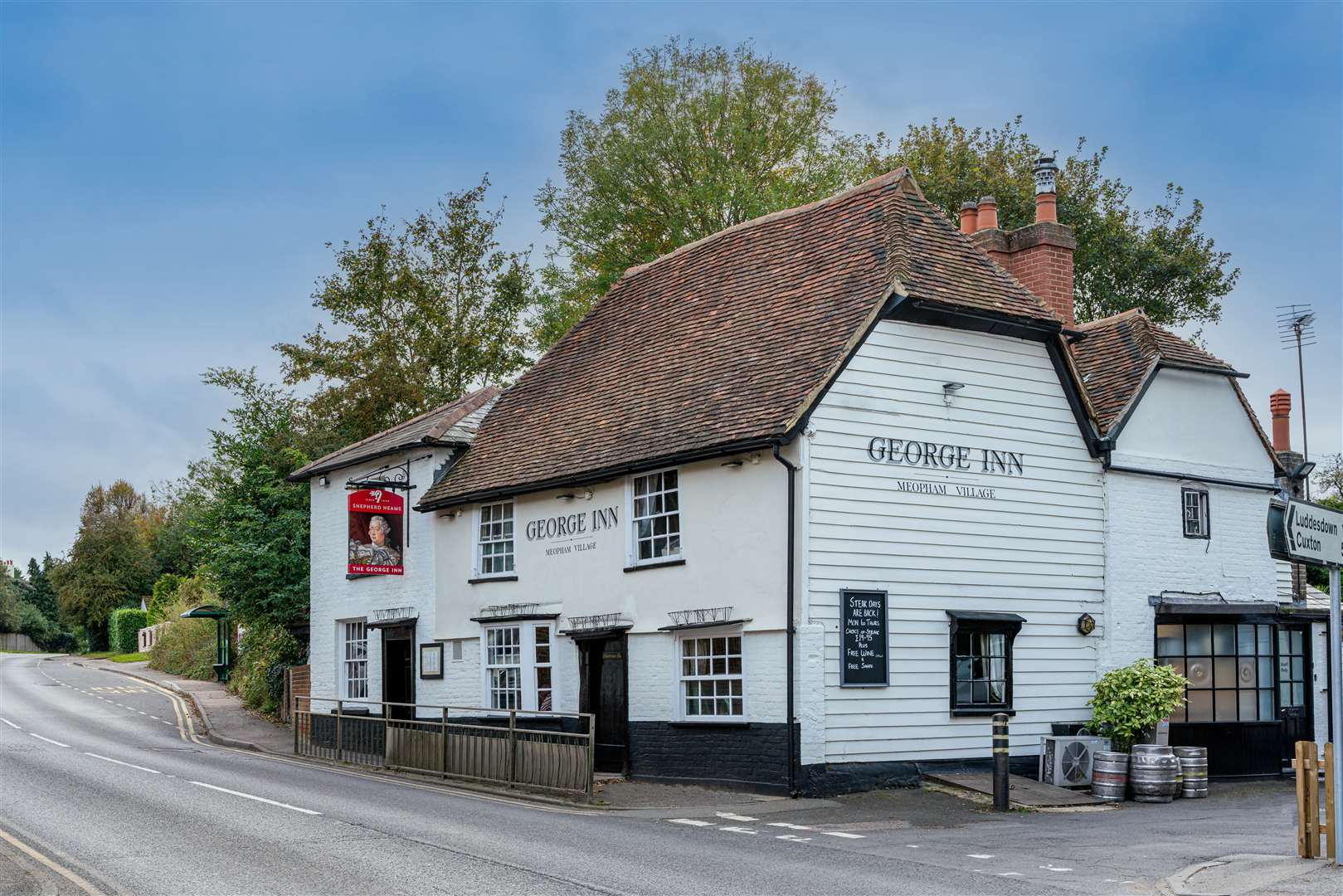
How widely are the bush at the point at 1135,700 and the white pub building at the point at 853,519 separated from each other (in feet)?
2.20

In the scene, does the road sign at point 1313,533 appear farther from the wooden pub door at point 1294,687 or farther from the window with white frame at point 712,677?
the wooden pub door at point 1294,687

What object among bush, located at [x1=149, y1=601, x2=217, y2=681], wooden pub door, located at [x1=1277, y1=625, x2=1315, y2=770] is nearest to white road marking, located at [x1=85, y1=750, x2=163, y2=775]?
wooden pub door, located at [x1=1277, y1=625, x2=1315, y2=770]

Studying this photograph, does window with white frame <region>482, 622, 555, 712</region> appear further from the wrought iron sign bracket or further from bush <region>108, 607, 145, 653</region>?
bush <region>108, 607, 145, 653</region>

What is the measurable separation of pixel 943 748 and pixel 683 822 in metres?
5.02

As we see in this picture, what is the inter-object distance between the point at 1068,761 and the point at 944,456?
476 centimetres

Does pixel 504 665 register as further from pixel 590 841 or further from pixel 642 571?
pixel 590 841

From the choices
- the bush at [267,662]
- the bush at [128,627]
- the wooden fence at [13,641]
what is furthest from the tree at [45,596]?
the bush at [267,662]

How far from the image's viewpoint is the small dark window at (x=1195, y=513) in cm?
2303

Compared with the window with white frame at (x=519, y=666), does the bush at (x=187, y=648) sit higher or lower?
lower

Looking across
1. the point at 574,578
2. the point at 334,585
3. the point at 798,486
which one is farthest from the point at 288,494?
the point at 798,486

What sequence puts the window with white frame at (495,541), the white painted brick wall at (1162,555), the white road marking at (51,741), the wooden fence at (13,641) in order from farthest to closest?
the wooden fence at (13,641) → the white road marking at (51,741) → the window with white frame at (495,541) → the white painted brick wall at (1162,555)

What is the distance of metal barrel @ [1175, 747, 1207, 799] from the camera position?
64.6 feet

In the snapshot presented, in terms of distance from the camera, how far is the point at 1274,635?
2320cm

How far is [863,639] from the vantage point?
60.8ft
